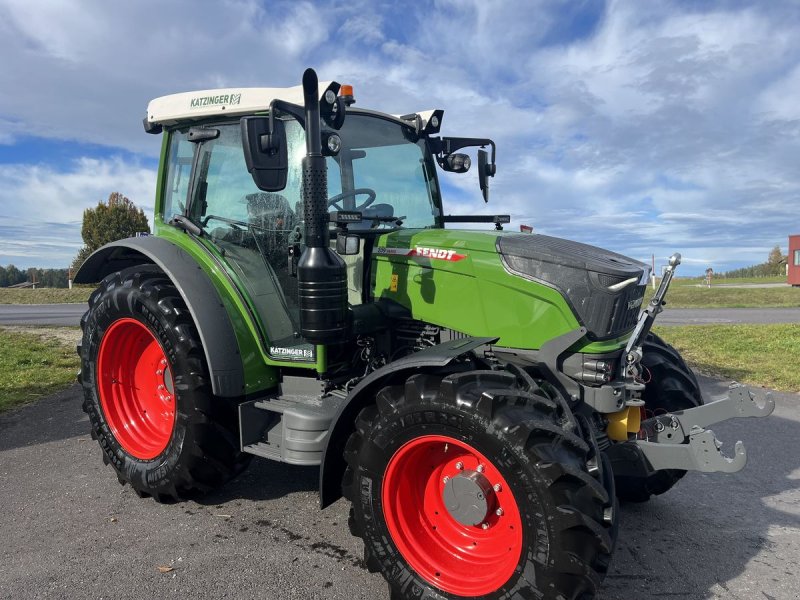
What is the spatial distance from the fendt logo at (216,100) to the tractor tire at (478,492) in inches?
81.5

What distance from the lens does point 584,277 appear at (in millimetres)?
3076

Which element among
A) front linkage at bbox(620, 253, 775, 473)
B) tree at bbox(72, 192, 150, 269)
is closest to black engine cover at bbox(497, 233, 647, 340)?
front linkage at bbox(620, 253, 775, 473)

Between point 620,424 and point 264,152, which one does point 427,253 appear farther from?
point 620,424

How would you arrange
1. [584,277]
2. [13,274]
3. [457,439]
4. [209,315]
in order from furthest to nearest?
1. [13,274]
2. [209,315]
3. [584,277]
4. [457,439]

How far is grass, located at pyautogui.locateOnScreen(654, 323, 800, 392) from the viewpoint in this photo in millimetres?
7527

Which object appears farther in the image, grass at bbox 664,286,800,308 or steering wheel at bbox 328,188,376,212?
grass at bbox 664,286,800,308

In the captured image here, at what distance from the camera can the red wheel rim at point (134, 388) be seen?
4191 millimetres

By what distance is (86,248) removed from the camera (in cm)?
3966

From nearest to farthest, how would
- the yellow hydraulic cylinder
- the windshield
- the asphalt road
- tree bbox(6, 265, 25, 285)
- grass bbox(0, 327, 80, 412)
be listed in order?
the yellow hydraulic cylinder, the windshield, grass bbox(0, 327, 80, 412), the asphalt road, tree bbox(6, 265, 25, 285)

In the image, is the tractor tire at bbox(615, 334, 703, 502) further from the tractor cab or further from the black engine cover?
the tractor cab

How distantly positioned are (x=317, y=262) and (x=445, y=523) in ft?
4.88

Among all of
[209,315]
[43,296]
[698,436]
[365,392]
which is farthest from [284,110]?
[43,296]

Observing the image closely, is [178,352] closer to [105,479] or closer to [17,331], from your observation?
[105,479]

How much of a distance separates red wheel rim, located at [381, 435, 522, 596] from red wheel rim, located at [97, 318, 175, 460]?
204 centimetres
